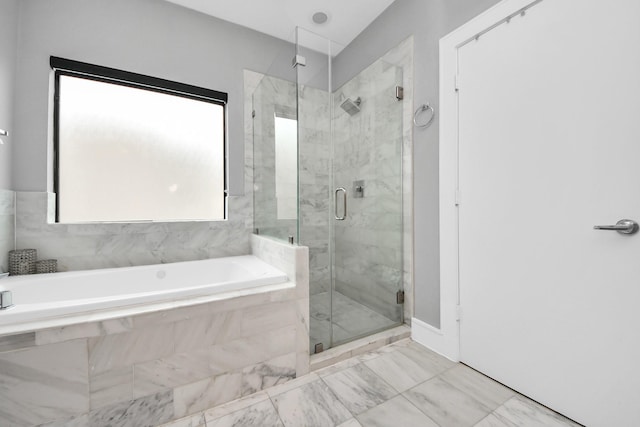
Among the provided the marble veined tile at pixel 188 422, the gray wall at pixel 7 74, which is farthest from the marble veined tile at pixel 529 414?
the gray wall at pixel 7 74

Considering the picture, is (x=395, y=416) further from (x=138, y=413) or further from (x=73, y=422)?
(x=73, y=422)

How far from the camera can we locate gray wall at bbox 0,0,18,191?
163 cm

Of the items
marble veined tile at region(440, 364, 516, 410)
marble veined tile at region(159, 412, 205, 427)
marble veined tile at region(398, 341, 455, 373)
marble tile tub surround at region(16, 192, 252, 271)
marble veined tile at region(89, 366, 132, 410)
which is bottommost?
marble veined tile at region(159, 412, 205, 427)

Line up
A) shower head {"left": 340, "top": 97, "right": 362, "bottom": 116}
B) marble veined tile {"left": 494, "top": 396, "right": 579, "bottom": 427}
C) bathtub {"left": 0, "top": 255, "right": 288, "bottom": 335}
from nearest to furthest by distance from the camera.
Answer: bathtub {"left": 0, "top": 255, "right": 288, "bottom": 335} → marble veined tile {"left": 494, "top": 396, "right": 579, "bottom": 427} → shower head {"left": 340, "top": 97, "right": 362, "bottom": 116}

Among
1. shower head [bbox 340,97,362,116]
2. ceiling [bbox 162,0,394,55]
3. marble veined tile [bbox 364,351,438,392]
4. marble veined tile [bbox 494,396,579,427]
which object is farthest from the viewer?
shower head [bbox 340,97,362,116]

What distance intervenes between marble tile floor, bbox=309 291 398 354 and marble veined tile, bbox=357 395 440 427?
21.5 inches

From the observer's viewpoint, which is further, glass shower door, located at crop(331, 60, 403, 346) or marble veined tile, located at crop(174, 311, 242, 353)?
glass shower door, located at crop(331, 60, 403, 346)

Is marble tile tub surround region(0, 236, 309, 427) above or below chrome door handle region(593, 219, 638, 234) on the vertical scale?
below

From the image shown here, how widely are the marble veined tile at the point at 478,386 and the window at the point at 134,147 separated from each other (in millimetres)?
2187

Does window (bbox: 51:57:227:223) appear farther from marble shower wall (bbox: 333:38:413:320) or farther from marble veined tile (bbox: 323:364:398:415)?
marble veined tile (bbox: 323:364:398:415)

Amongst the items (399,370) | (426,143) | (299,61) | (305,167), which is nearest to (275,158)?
(305,167)

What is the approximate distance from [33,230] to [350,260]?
2382 mm

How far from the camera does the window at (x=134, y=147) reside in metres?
1.95

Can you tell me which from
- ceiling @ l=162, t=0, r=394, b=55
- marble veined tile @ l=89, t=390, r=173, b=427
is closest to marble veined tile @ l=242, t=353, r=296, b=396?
marble veined tile @ l=89, t=390, r=173, b=427
